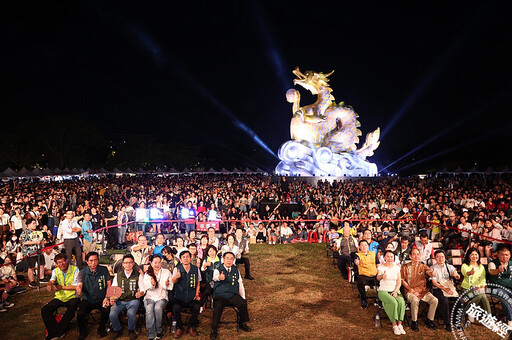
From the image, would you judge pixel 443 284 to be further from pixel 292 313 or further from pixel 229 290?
pixel 229 290

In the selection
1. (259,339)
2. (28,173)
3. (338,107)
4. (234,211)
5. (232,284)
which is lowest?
(259,339)

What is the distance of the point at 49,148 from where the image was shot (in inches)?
1922

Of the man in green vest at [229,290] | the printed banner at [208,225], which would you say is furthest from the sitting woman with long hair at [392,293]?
the printed banner at [208,225]

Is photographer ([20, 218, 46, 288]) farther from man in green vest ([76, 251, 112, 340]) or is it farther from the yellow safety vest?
man in green vest ([76, 251, 112, 340])

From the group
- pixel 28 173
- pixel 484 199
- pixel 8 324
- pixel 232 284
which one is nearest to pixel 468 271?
pixel 232 284

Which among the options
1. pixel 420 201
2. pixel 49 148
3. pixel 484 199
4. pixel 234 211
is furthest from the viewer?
pixel 49 148

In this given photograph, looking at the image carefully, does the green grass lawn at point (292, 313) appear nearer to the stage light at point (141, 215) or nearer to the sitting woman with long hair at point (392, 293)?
the sitting woman with long hair at point (392, 293)

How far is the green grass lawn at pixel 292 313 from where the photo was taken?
668 cm

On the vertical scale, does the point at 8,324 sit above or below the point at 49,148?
below

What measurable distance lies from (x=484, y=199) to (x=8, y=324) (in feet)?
61.1

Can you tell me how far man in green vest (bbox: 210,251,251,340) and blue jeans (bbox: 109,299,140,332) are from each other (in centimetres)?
145

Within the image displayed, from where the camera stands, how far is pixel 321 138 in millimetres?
32031

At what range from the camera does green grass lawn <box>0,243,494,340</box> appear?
6680 mm

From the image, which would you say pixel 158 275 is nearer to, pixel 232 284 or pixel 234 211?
pixel 232 284
